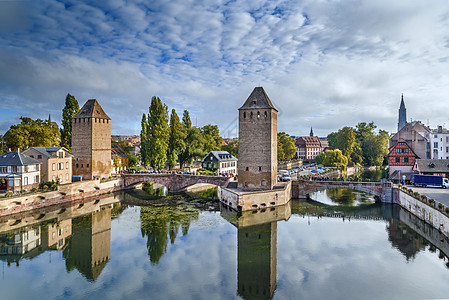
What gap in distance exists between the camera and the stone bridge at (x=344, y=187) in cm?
3528

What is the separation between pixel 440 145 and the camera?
46.8 meters

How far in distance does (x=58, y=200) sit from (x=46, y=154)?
5580 millimetres

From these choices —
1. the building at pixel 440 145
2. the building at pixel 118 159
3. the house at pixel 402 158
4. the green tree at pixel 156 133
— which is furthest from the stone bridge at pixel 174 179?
the building at pixel 440 145

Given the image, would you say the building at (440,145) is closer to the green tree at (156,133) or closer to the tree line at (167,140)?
the tree line at (167,140)

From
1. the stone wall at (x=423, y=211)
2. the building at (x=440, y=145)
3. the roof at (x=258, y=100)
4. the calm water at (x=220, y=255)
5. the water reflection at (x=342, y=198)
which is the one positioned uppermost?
the roof at (x=258, y=100)

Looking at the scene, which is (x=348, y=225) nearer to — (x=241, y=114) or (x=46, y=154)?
(x=241, y=114)

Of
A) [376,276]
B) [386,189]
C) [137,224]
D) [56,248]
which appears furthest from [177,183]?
[376,276]

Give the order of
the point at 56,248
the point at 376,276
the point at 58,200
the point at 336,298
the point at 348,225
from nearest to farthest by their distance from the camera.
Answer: the point at 336,298
the point at 376,276
the point at 56,248
the point at 348,225
the point at 58,200

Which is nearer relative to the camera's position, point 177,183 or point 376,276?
point 376,276

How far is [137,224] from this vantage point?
27.7 m

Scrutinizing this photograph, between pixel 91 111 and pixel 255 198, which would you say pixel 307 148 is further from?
pixel 91 111

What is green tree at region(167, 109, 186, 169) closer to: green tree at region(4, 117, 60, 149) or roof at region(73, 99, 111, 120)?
roof at region(73, 99, 111, 120)

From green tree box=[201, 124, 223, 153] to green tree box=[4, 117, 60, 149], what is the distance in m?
27.1

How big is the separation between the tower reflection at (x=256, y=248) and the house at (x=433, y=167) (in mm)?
19074
